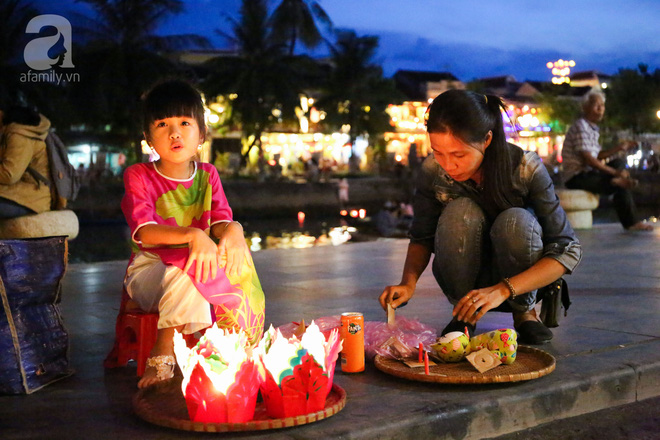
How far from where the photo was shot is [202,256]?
9.09ft

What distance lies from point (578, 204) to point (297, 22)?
119ft

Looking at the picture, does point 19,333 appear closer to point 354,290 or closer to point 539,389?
point 539,389

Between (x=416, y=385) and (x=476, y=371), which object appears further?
(x=476, y=371)

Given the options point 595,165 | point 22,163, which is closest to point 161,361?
point 22,163

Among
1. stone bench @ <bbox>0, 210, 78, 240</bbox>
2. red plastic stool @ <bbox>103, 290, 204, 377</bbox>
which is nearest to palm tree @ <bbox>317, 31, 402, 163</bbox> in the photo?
stone bench @ <bbox>0, 210, 78, 240</bbox>

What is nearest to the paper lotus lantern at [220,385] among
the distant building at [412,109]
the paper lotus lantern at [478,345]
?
the paper lotus lantern at [478,345]

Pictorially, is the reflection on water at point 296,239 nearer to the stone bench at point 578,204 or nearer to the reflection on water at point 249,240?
the reflection on water at point 249,240

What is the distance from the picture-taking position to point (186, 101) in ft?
10.3

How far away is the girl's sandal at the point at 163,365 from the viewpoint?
2783 millimetres

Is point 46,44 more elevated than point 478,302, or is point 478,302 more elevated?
point 46,44

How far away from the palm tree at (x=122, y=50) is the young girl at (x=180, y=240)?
1276 inches

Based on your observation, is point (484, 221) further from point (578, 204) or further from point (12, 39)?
point (12, 39)

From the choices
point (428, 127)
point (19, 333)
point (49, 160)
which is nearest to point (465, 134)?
point (428, 127)

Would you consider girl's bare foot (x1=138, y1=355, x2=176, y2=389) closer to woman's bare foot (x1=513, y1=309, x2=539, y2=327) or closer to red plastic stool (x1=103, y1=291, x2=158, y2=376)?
red plastic stool (x1=103, y1=291, x2=158, y2=376)
